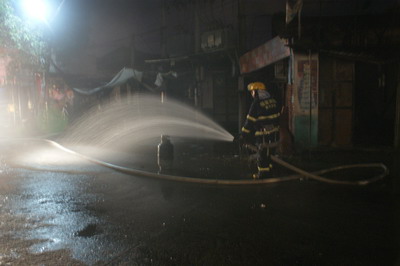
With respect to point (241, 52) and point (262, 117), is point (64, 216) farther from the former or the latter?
point (241, 52)

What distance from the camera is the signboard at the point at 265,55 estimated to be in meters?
10.9

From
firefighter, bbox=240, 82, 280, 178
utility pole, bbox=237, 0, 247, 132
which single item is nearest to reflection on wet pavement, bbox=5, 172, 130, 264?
firefighter, bbox=240, 82, 280, 178

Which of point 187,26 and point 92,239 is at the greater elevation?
point 187,26

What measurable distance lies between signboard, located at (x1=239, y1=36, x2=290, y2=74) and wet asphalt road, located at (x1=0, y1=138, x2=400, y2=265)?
218 inches

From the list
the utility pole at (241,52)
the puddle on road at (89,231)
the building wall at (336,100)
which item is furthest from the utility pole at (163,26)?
the puddle on road at (89,231)

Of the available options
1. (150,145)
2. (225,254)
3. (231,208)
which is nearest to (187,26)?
(150,145)

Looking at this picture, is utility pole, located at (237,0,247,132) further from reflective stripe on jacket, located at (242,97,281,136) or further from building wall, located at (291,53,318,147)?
reflective stripe on jacket, located at (242,97,281,136)

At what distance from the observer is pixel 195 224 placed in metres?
4.72

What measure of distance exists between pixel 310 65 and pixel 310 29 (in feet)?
3.72

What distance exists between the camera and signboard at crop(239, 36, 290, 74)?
10.9 m

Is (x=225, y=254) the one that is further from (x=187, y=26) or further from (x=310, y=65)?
(x=187, y=26)

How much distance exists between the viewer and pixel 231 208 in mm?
5395

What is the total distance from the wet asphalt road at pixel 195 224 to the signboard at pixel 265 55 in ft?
18.2

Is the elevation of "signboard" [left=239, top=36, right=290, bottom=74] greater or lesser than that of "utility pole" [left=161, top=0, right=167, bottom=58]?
lesser
